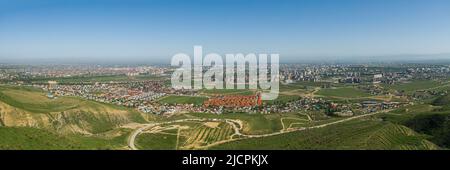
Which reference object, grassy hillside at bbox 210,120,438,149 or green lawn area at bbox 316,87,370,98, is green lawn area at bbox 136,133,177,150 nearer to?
grassy hillside at bbox 210,120,438,149

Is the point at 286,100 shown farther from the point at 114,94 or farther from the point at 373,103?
the point at 114,94

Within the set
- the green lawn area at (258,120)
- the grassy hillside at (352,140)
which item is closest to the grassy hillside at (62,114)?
the green lawn area at (258,120)

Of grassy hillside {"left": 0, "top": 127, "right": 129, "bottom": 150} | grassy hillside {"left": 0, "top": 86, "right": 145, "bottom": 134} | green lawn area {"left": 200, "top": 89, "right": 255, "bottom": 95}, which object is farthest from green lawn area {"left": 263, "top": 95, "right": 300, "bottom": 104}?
grassy hillside {"left": 0, "top": 127, "right": 129, "bottom": 150}

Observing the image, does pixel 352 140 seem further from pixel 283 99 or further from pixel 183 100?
pixel 183 100

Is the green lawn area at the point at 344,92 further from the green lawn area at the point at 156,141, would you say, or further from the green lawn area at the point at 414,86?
the green lawn area at the point at 156,141

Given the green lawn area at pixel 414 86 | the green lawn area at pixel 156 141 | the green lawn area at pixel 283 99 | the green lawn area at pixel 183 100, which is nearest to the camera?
the green lawn area at pixel 156 141
